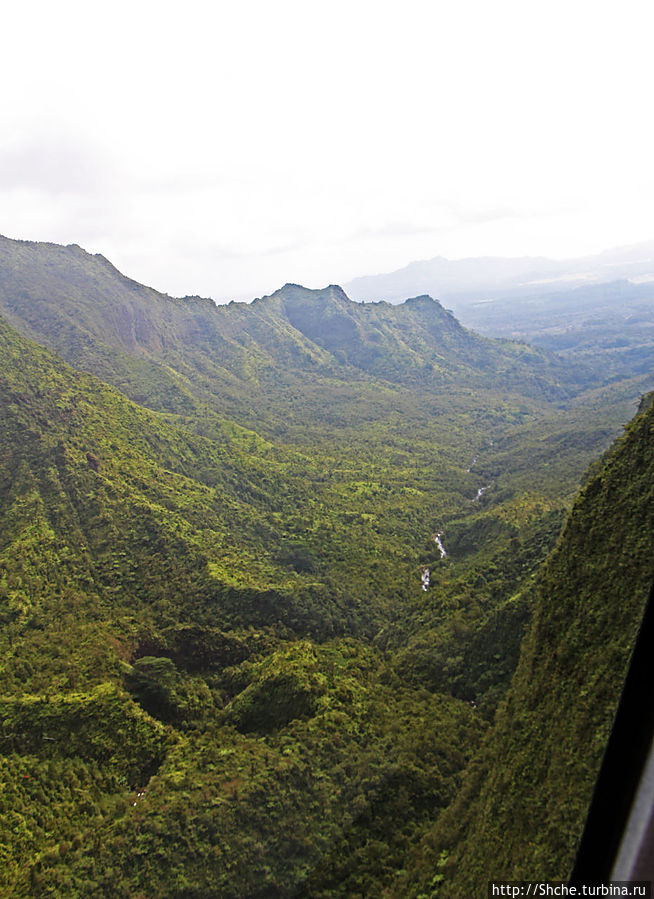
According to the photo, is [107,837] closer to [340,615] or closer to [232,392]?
[340,615]

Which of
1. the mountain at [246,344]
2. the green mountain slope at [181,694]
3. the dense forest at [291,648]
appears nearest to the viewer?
the dense forest at [291,648]

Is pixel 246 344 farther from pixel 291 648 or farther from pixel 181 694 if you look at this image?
pixel 181 694

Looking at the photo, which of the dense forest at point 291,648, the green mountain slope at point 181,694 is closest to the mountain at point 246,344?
the dense forest at point 291,648

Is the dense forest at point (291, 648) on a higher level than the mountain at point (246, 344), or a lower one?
lower

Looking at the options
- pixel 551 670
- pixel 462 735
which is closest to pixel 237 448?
pixel 462 735

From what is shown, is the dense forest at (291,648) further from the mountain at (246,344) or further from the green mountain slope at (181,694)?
the mountain at (246,344)

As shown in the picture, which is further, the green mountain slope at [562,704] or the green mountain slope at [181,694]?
the green mountain slope at [181,694]

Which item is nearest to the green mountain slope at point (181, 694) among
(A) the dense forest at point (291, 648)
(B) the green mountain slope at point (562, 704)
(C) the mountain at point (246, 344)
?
(A) the dense forest at point (291, 648)

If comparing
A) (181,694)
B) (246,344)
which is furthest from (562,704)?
(246,344)

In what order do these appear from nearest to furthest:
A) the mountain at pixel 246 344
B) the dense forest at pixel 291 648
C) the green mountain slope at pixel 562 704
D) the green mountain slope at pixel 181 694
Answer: the green mountain slope at pixel 562 704 < the dense forest at pixel 291 648 < the green mountain slope at pixel 181 694 < the mountain at pixel 246 344
